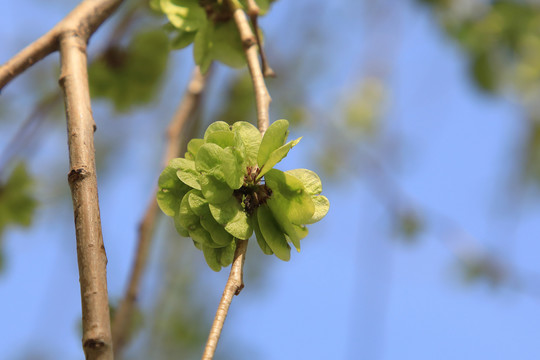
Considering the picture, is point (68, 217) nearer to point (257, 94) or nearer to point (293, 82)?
point (293, 82)

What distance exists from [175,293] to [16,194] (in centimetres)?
180

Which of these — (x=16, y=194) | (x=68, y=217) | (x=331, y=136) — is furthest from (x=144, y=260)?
(x=68, y=217)

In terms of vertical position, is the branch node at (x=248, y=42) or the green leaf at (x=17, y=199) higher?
the branch node at (x=248, y=42)

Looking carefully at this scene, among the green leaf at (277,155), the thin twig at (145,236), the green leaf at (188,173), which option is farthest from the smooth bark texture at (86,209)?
the thin twig at (145,236)

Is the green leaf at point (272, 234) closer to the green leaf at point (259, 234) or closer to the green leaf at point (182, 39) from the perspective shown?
the green leaf at point (259, 234)

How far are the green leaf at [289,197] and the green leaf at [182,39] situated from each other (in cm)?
38

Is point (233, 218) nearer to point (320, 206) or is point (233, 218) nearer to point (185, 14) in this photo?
point (320, 206)

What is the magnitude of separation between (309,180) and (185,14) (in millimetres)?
392

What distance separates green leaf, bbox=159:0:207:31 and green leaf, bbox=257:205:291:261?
0.38m

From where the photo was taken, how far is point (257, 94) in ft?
2.23

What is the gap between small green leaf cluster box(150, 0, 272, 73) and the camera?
86 cm

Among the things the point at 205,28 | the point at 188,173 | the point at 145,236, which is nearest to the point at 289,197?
the point at 188,173

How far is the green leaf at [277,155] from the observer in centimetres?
60

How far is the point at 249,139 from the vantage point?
67cm
